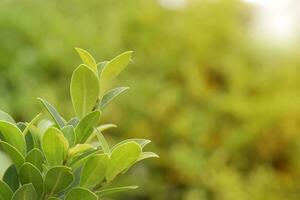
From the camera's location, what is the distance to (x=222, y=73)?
314 centimetres

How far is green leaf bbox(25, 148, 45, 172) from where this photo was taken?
24.4 inches

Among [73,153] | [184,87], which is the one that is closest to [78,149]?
[73,153]

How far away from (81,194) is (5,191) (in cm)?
7

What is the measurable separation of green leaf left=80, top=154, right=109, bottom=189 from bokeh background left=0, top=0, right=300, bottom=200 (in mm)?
1879

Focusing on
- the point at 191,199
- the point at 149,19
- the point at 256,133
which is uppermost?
the point at 149,19

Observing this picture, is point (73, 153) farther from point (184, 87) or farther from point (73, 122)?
point (184, 87)

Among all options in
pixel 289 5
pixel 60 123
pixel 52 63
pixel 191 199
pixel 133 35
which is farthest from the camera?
pixel 289 5

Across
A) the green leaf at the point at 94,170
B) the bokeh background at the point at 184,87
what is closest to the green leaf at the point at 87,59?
the green leaf at the point at 94,170

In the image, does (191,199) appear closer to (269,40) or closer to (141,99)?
(141,99)

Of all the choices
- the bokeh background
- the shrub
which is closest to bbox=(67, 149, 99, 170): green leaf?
the shrub

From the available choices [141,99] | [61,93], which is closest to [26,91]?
[61,93]

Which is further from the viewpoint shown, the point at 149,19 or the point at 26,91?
the point at 149,19

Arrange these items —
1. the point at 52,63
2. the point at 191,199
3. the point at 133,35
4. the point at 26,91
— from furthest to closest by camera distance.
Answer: the point at 133,35, the point at 52,63, the point at 26,91, the point at 191,199

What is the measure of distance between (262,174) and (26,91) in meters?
1.02
